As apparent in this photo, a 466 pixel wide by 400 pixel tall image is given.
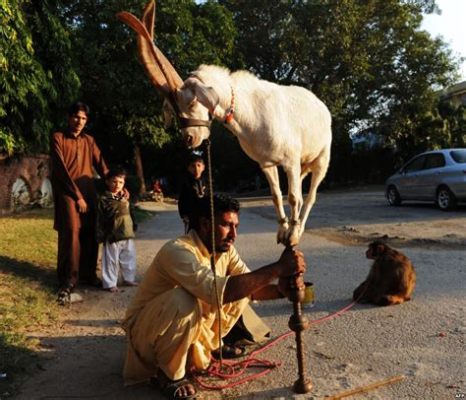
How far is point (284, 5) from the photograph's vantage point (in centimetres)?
2028

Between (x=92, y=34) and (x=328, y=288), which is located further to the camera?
(x=92, y=34)

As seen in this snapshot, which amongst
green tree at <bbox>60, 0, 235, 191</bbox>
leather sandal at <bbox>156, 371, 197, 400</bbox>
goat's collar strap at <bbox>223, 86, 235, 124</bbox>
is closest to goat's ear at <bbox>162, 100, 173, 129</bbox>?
goat's collar strap at <bbox>223, 86, 235, 124</bbox>

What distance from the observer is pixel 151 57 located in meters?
2.05

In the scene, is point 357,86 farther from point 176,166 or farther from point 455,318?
point 455,318

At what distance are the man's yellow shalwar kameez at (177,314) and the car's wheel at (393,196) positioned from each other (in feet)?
35.9

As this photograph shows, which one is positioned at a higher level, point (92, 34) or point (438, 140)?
point (92, 34)

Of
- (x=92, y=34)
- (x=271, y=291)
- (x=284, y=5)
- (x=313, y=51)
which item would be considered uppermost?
(x=284, y=5)

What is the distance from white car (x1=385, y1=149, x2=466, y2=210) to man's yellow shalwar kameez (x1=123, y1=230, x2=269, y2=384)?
29.7 ft

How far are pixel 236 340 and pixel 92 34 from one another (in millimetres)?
11453

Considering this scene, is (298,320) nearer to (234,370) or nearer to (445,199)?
(234,370)

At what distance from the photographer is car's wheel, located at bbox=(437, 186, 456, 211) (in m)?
10.6

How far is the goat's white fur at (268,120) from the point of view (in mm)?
2174

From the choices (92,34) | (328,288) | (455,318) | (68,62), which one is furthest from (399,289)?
(92,34)

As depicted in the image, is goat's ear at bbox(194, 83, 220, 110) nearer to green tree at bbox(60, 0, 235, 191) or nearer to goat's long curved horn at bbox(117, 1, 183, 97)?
goat's long curved horn at bbox(117, 1, 183, 97)
